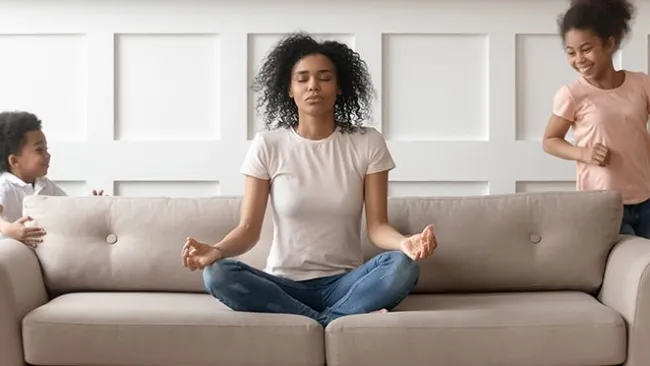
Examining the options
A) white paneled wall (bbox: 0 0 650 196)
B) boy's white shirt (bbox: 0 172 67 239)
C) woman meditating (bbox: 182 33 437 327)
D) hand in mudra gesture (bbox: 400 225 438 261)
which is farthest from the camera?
white paneled wall (bbox: 0 0 650 196)

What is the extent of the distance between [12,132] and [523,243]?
1520 mm

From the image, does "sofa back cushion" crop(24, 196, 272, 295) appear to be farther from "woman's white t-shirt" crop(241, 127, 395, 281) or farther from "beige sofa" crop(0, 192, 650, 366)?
"woman's white t-shirt" crop(241, 127, 395, 281)

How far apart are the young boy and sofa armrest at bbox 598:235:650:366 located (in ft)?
4.87

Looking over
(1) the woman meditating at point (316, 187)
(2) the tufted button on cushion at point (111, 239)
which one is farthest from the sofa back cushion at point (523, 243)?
(2) the tufted button on cushion at point (111, 239)

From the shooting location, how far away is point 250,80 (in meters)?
2.90

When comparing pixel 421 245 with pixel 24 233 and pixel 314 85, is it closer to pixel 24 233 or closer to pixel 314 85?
pixel 314 85

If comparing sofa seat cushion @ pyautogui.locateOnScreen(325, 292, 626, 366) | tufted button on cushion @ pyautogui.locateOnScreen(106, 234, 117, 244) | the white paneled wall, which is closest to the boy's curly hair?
the white paneled wall

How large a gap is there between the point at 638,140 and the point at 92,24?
Result: 5.76ft

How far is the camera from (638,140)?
2447 millimetres

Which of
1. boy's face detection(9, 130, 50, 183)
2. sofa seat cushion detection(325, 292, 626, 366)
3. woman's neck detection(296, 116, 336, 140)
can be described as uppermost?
woman's neck detection(296, 116, 336, 140)

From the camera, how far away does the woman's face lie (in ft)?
7.13

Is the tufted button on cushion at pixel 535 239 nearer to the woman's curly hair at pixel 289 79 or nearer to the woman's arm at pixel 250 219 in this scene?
the woman's curly hair at pixel 289 79

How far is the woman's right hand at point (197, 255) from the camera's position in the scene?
1.93 meters

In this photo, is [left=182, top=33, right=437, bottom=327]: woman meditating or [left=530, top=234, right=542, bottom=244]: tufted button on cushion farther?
[left=530, top=234, right=542, bottom=244]: tufted button on cushion
